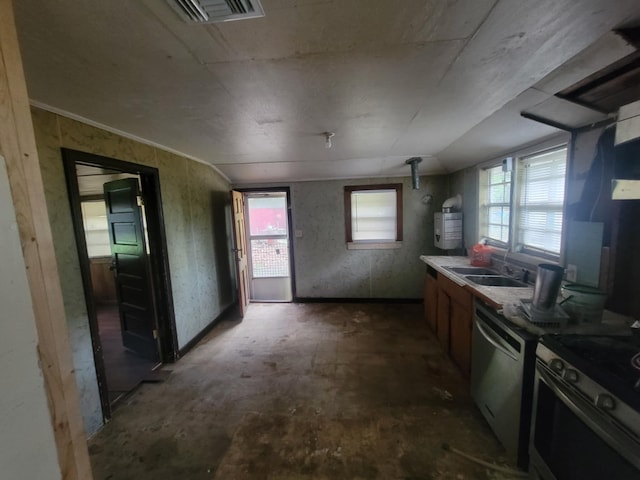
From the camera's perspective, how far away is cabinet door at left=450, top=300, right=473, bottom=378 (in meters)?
2.19

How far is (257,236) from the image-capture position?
5.38 m

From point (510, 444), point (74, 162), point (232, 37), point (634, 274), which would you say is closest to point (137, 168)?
point (74, 162)

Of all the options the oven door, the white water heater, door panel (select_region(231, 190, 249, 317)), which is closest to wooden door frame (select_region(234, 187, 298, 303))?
door panel (select_region(231, 190, 249, 317))

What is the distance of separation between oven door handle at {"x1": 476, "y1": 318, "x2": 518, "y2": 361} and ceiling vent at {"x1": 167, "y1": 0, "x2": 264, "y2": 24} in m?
2.13

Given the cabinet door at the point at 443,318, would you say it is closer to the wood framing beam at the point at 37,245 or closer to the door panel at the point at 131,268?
the wood framing beam at the point at 37,245

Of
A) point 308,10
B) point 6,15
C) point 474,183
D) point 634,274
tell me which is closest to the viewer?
point 6,15

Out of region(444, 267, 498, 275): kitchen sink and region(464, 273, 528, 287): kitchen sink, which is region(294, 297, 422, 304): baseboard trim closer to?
region(444, 267, 498, 275): kitchen sink

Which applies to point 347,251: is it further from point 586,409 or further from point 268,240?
point 586,409

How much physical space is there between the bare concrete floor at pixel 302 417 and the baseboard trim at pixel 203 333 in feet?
0.25

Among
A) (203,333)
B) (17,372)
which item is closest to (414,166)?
(203,333)

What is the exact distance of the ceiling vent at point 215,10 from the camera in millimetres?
863

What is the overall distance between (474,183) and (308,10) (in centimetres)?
311

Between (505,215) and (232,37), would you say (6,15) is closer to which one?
(232,37)

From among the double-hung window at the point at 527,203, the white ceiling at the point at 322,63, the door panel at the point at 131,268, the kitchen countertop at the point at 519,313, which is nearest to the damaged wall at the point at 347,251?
the double-hung window at the point at 527,203
